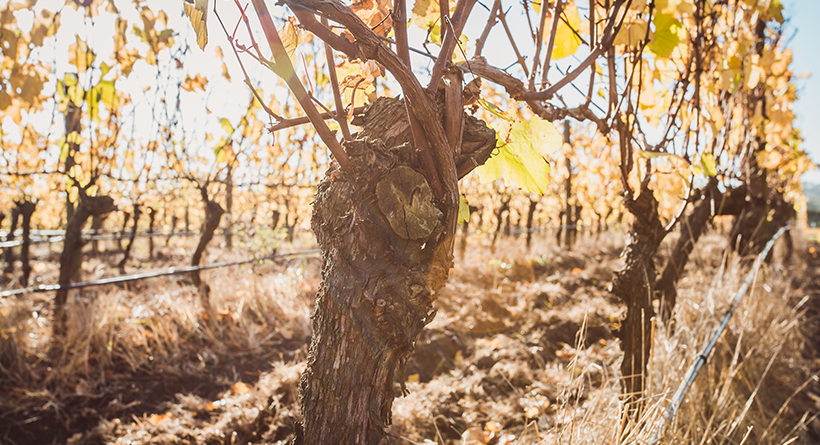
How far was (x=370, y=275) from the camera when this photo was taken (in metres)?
0.81

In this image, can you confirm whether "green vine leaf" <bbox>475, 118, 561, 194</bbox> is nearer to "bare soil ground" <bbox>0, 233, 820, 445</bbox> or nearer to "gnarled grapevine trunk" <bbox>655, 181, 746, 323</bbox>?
"bare soil ground" <bbox>0, 233, 820, 445</bbox>

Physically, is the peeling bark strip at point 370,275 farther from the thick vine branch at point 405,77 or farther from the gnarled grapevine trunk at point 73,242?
the gnarled grapevine trunk at point 73,242

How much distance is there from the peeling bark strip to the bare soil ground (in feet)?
2.11

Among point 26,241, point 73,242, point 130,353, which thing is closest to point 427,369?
point 130,353

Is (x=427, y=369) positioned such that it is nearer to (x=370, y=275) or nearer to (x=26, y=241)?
(x=370, y=275)

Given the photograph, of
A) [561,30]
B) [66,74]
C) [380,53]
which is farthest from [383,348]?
[66,74]

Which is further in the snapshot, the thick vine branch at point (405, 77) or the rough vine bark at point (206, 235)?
the rough vine bark at point (206, 235)

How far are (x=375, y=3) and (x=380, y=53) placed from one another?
0.71ft

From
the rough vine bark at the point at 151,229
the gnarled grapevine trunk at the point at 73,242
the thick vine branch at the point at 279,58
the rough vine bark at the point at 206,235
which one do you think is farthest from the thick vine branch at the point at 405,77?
the rough vine bark at the point at 151,229

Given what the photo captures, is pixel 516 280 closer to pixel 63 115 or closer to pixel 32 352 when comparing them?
pixel 32 352

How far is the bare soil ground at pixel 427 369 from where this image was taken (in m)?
1.78

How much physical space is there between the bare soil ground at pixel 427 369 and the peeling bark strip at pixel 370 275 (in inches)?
25.3

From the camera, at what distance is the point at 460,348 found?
2838 mm

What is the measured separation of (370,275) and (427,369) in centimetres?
192
